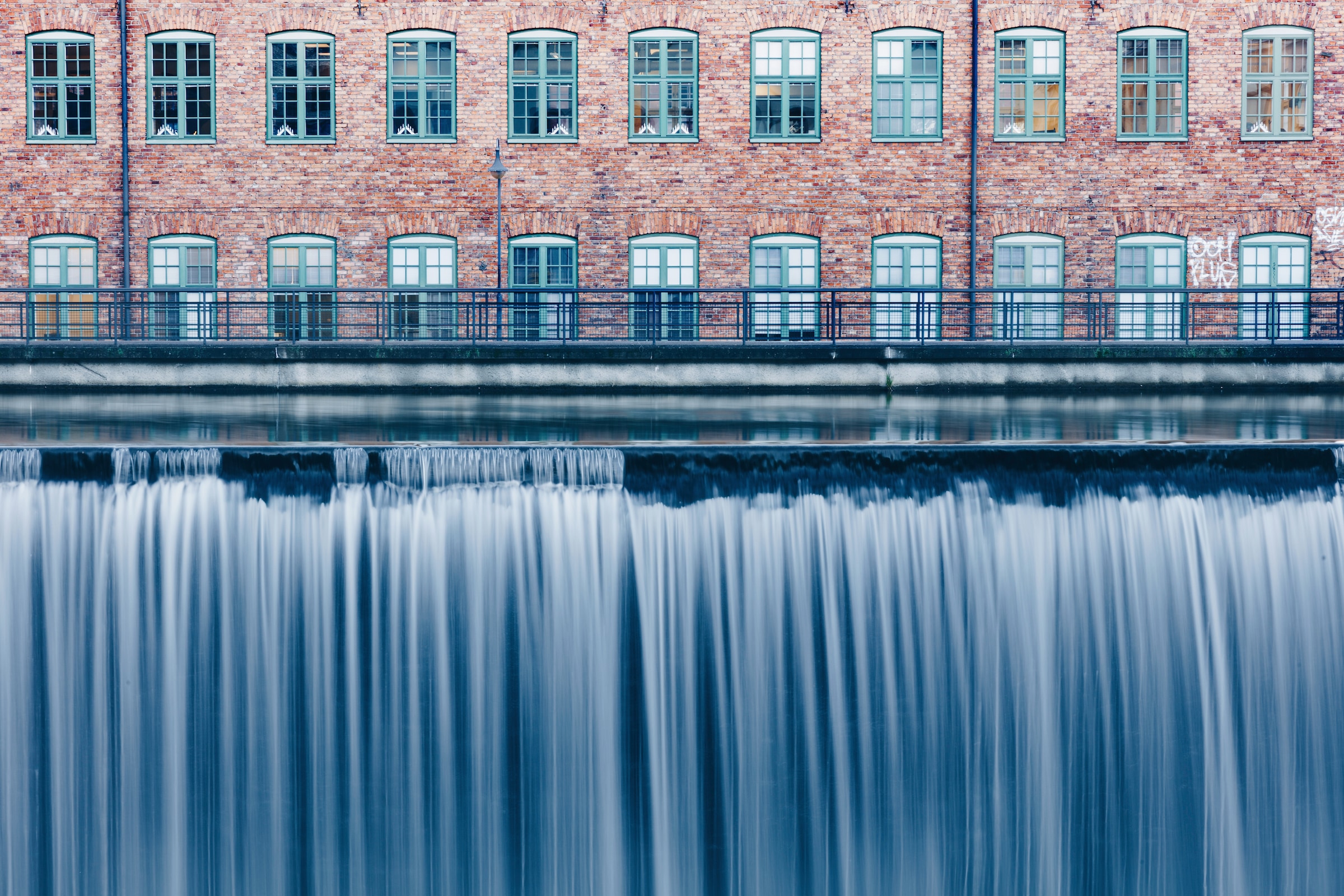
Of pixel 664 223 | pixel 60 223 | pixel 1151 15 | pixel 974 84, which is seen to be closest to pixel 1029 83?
pixel 974 84

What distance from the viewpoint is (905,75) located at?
22.4m

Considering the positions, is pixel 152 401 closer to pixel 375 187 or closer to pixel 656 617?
pixel 375 187

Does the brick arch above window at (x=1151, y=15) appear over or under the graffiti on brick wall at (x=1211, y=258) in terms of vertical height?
over

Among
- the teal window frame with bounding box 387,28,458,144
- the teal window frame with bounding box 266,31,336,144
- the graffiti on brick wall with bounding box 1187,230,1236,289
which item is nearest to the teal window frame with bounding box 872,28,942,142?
the graffiti on brick wall with bounding box 1187,230,1236,289

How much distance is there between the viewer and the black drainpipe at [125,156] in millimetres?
22172

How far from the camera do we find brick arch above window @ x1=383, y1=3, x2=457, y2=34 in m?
22.3

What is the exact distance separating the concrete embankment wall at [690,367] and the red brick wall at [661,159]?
486 centimetres

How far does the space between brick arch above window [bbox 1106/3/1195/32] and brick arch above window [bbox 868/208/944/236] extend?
173 inches

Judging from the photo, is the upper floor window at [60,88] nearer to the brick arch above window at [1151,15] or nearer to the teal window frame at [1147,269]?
the brick arch above window at [1151,15]

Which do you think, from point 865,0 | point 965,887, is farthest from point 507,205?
point 965,887

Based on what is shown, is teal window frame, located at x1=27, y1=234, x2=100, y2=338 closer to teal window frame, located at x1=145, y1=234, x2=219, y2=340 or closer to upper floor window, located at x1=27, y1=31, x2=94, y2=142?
teal window frame, located at x1=145, y1=234, x2=219, y2=340

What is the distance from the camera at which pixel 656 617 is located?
31.2 feet

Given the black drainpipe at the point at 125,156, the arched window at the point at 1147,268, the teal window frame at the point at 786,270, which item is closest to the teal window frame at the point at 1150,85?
the arched window at the point at 1147,268

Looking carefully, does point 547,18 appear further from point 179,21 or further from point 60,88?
point 60,88
